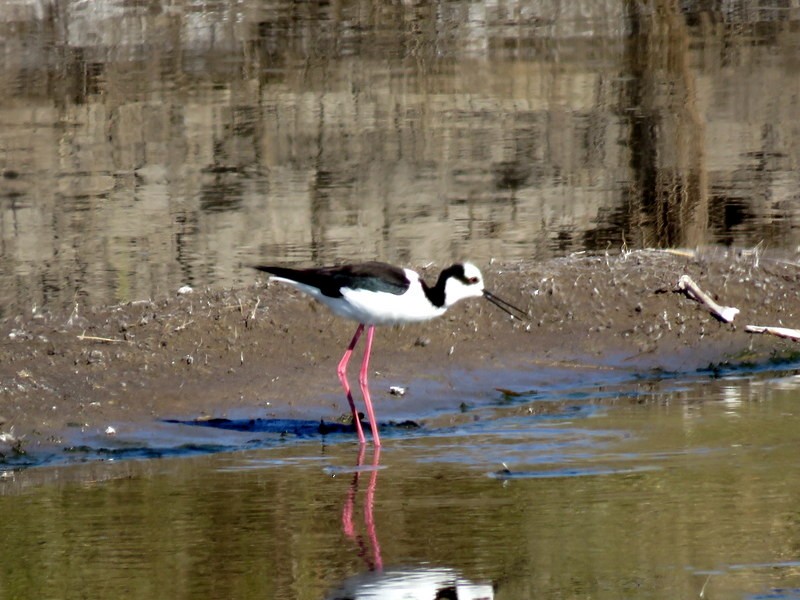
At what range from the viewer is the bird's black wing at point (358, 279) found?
27.8ft

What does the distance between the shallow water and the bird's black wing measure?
0.78 m

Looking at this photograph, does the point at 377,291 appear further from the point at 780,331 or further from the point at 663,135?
the point at 663,135

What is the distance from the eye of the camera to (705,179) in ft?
53.2

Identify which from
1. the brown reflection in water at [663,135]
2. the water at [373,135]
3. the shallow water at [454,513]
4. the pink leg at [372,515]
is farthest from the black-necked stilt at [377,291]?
the brown reflection in water at [663,135]

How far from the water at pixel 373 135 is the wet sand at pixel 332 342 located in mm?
1573

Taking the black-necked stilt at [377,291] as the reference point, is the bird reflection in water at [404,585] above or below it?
below

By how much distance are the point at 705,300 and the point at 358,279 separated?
3.06 meters

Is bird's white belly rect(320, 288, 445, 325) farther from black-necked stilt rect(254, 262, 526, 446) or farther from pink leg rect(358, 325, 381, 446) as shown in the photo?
pink leg rect(358, 325, 381, 446)

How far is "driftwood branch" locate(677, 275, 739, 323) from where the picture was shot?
10.5 meters

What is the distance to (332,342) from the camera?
9953 mm

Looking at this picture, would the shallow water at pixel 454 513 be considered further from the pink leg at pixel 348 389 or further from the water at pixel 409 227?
the pink leg at pixel 348 389

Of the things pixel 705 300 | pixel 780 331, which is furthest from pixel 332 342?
pixel 780 331

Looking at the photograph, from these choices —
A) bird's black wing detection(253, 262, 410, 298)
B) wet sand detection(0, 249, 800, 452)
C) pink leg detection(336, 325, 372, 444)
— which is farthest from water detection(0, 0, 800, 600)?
bird's black wing detection(253, 262, 410, 298)

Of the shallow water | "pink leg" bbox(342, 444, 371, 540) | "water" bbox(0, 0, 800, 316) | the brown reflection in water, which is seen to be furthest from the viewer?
the brown reflection in water
